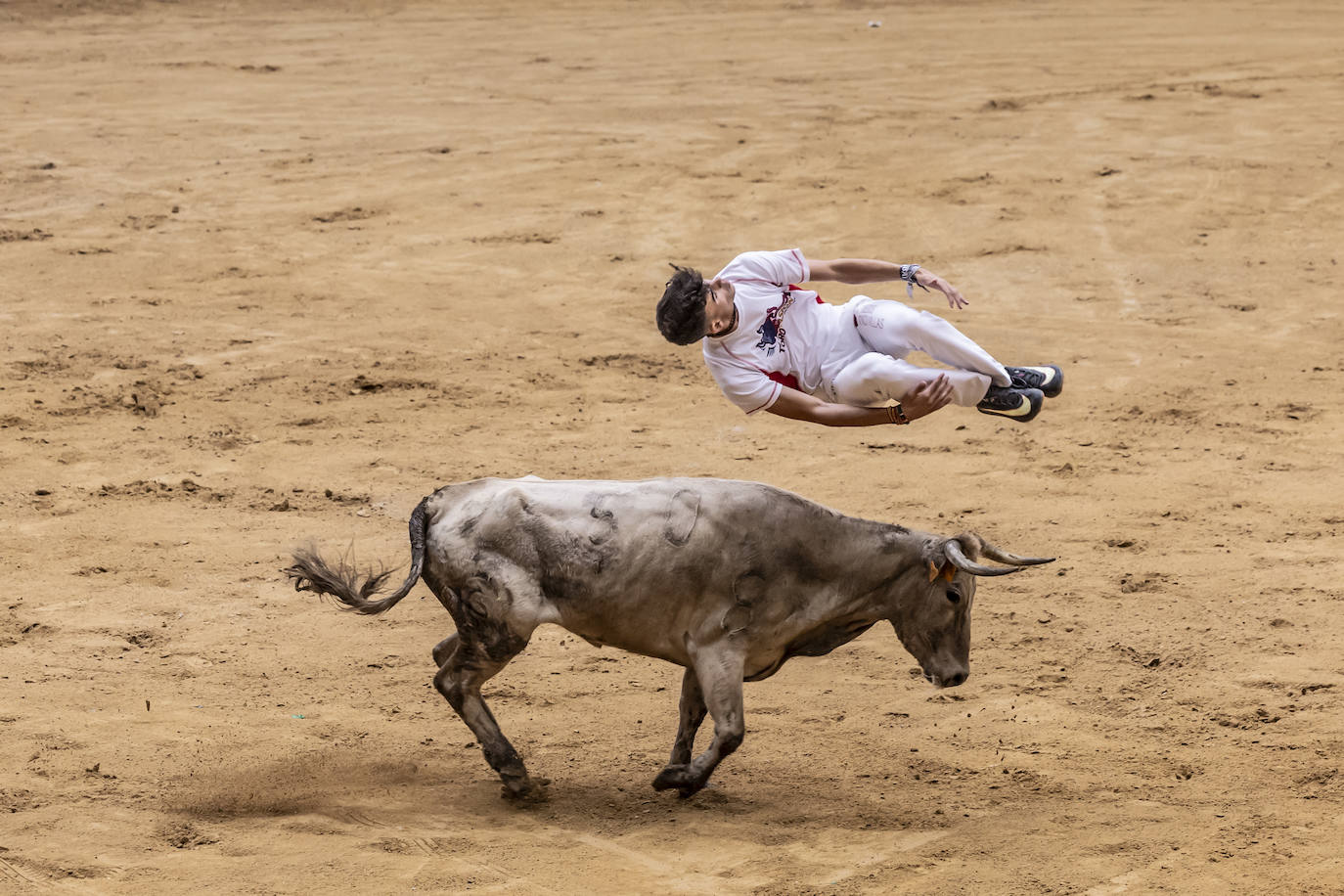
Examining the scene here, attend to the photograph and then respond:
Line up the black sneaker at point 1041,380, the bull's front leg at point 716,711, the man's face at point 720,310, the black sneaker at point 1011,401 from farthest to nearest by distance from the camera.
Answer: the black sneaker at point 1041,380
the black sneaker at point 1011,401
the man's face at point 720,310
the bull's front leg at point 716,711

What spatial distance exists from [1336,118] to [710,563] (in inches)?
573

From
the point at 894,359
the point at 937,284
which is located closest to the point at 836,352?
the point at 894,359

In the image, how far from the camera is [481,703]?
6555 mm

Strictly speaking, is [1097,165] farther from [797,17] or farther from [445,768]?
[445,768]

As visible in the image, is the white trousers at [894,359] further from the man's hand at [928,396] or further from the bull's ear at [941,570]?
the bull's ear at [941,570]

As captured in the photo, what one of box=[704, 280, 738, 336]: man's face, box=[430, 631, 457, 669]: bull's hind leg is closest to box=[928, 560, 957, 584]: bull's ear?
box=[704, 280, 738, 336]: man's face

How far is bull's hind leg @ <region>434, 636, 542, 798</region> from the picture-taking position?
641 cm

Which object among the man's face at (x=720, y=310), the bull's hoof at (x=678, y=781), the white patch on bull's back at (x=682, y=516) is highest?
the man's face at (x=720, y=310)

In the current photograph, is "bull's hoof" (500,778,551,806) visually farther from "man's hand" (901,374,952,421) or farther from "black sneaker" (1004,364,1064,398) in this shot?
"black sneaker" (1004,364,1064,398)

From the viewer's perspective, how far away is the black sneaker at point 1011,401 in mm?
6996

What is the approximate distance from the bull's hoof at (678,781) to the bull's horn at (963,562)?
1346mm

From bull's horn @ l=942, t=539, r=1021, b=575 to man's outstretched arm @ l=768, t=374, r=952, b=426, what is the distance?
2.12 ft

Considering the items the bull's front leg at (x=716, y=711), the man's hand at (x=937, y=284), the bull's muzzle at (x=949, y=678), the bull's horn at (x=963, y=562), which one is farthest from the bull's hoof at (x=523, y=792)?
the man's hand at (x=937, y=284)

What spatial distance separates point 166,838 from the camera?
19.7 feet
